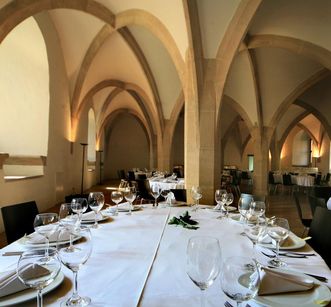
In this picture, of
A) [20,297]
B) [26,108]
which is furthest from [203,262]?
[26,108]

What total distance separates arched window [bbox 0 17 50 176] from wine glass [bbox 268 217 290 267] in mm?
6595

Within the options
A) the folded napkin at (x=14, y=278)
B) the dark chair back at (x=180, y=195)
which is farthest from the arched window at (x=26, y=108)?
the folded napkin at (x=14, y=278)

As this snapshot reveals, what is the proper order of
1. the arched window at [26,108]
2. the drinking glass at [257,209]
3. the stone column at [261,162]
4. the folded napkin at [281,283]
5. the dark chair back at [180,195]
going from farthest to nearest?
the stone column at [261,162]
the arched window at [26,108]
the dark chair back at [180,195]
the drinking glass at [257,209]
the folded napkin at [281,283]

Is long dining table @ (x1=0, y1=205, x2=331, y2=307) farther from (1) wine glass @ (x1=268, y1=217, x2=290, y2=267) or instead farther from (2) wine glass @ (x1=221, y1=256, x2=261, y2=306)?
(2) wine glass @ (x1=221, y1=256, x2=261, y2=306)

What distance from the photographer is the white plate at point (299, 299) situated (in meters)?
1.03

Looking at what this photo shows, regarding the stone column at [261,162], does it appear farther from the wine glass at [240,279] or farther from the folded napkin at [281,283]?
the wine glass at [240,279]

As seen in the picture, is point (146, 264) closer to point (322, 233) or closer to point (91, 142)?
point (322, 233)

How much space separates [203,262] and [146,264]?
19.4 inches

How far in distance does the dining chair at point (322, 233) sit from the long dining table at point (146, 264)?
2.49 feet

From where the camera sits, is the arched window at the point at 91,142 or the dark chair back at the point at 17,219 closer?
the dark chair back at the point at 17,219

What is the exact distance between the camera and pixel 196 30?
5.13m

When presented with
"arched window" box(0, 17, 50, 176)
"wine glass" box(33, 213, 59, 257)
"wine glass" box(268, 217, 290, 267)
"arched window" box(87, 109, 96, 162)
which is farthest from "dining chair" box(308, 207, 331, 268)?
"arched window" box(87, 109, 96, 162)

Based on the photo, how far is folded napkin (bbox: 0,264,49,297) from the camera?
3.18 ft

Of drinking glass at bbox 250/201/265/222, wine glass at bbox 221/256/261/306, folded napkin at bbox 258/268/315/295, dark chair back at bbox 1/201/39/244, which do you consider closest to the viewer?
wine glass at bbox 221/256/261/306
